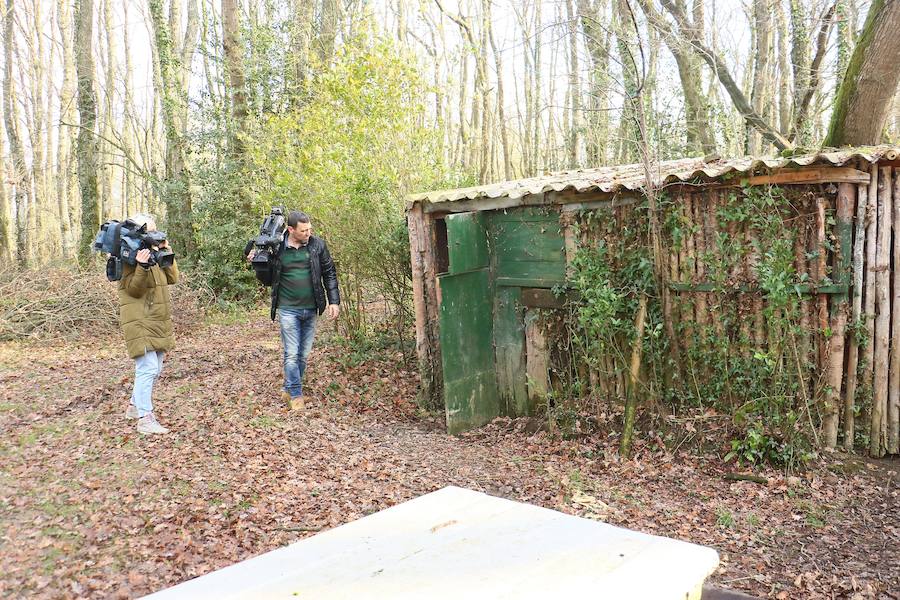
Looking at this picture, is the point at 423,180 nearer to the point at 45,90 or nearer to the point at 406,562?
the point at 406,562

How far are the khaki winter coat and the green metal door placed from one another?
260cm

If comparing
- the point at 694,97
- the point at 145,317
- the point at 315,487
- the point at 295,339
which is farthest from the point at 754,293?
the point at 694,97

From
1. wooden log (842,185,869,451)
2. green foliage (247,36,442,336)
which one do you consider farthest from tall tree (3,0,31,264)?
wooden log (842,185,869,451)

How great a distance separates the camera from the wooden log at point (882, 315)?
5.42m

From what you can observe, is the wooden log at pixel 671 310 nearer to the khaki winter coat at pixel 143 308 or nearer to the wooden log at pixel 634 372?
the wooden log at pixel 634 372

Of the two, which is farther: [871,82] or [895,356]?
[871,82]

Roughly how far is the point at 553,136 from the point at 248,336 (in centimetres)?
1303

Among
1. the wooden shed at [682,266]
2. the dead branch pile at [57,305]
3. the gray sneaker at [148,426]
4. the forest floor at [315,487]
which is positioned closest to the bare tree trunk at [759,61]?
the wooden shed at [682,266]

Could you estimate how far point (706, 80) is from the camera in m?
18.3

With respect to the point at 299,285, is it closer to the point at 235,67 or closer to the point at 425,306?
the point at 425,306

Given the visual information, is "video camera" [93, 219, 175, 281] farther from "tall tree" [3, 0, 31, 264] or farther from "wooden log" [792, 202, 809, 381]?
"tall tree" [3, 0, 31, 264]

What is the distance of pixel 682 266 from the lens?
20.3 ft

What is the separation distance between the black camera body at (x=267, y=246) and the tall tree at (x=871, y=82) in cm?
553

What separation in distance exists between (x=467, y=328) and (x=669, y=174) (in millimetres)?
2522
